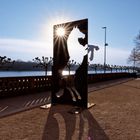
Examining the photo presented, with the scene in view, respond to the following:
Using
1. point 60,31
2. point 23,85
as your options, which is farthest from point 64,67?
point 23,85

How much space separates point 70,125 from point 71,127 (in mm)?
205

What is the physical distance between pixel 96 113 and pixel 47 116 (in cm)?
179

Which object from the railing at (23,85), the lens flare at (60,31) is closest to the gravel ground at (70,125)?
the railing at (23,85)

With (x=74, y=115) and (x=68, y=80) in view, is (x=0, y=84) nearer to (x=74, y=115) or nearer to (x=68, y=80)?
(x=68, y=80)

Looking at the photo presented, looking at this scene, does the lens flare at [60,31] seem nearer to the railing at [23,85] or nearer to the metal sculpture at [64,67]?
the metal sculpture at [64,67]

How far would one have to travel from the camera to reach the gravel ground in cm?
516

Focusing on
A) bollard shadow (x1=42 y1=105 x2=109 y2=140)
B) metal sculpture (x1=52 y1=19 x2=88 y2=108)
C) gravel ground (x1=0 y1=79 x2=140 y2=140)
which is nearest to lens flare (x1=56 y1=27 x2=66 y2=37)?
metal sculpture (x1=52 y1=19 x2=88 y2=108)

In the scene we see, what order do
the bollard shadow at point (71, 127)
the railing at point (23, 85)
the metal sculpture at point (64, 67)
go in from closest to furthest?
the bollard shadow at point (71, 127) → the metal sculpture at point (64, 67) → the railing at point (23, 85)

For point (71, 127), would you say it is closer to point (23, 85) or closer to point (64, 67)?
point (64, 67)

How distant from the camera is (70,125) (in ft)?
20.0

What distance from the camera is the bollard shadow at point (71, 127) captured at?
5.14 meters

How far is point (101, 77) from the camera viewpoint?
23828 mm

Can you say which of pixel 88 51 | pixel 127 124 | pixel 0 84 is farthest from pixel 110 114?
pixel 0 84

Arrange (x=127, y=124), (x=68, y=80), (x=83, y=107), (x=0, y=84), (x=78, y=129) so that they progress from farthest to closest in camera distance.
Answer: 1. (x=0, y=84)
2. (x=68, y=80)
3. (x=83, y=107)
4. (x=127, y=124)
5. (x=78, y=129)
